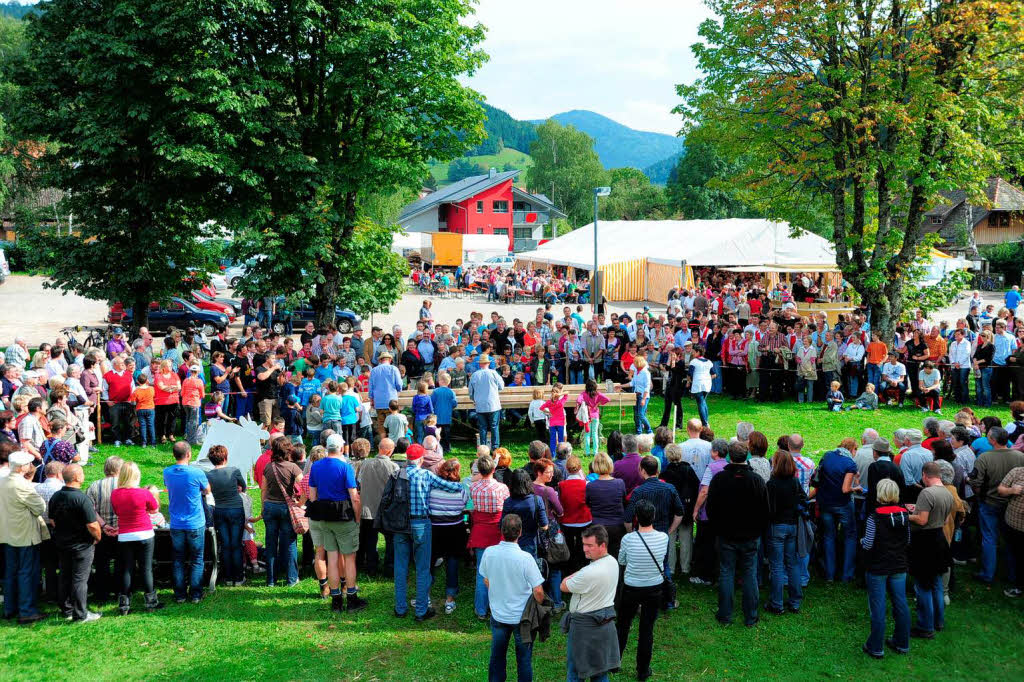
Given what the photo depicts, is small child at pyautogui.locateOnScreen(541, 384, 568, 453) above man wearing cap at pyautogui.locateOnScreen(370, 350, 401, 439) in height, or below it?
below

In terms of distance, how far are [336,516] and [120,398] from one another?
7380mm

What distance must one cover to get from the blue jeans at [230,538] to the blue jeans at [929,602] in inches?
256

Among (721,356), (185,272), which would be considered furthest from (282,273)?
(721,356)

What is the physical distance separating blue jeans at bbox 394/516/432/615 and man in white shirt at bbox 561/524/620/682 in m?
2.10

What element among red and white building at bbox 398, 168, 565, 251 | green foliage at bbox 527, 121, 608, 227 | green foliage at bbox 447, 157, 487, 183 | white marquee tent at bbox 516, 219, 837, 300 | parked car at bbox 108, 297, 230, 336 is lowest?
parked car at bbox 108, 297, 230, 336

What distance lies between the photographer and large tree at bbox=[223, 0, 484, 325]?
17.5 m

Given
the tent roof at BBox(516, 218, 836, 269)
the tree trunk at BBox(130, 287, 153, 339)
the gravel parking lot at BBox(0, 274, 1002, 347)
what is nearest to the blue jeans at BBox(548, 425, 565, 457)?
the tree trunk at BBox(130, 287, 153, 339)

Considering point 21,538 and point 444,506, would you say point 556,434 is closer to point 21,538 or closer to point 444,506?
point 444,506

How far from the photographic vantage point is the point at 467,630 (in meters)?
7.45

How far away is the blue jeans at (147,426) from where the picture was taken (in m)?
13.3

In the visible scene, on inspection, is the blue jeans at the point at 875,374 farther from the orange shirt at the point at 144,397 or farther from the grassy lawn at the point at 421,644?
the orange shirt at the point at 144,397

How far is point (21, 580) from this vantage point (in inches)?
298

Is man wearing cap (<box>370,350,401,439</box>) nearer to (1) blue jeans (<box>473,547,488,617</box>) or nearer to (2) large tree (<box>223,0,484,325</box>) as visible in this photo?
(1) blue jeans (<box>473,547,488,617</box>)

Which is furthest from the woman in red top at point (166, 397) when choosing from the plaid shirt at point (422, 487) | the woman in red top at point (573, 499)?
the woman in red top at point (573, 499)
